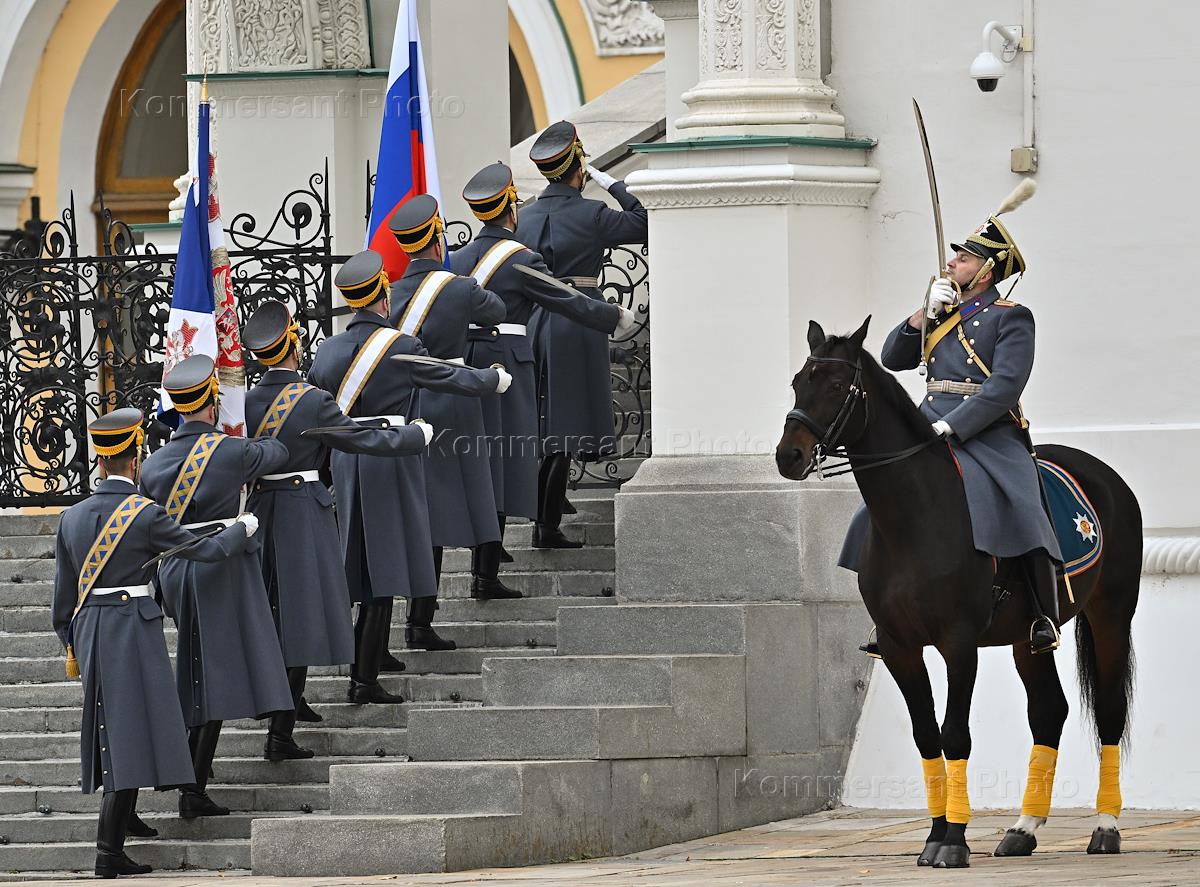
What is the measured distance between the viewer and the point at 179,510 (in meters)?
11.5

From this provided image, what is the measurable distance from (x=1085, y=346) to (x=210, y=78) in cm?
623

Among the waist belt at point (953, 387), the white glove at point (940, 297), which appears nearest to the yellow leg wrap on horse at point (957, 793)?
the waist belt at point (953, 387)

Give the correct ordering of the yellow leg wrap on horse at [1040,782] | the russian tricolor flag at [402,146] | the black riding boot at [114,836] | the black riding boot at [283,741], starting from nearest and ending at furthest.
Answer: the yellow leg wrap on horse at [1040,782] < the black riding boot at [114,836] < the black riding boot at [283,741] < the russian tricolor flag at [402,146]

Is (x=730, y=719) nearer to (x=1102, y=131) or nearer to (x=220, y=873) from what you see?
(x=220, y=873)

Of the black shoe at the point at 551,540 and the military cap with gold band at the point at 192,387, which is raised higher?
the military cap with gold band at the point at 192,387

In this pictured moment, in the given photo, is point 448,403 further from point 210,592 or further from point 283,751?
point 283,751

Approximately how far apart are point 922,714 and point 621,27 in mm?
13300

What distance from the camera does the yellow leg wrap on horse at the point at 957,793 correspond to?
1003 centimetres

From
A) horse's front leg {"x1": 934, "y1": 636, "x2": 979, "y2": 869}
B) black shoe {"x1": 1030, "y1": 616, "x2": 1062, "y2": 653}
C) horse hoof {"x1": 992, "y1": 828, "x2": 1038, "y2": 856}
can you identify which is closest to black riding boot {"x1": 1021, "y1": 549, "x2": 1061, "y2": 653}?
black shoe {"x1": 1030, "y1": 616, "x2": 1062, "y2": 653}

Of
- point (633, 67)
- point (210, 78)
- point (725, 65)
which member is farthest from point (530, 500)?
point (633, 67)

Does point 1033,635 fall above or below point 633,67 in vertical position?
below

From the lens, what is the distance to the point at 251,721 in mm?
12555

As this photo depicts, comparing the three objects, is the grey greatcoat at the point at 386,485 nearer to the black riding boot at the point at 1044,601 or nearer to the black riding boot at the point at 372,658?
the black riding boot at the point at 372,658

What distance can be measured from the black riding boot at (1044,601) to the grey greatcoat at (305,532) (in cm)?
303
